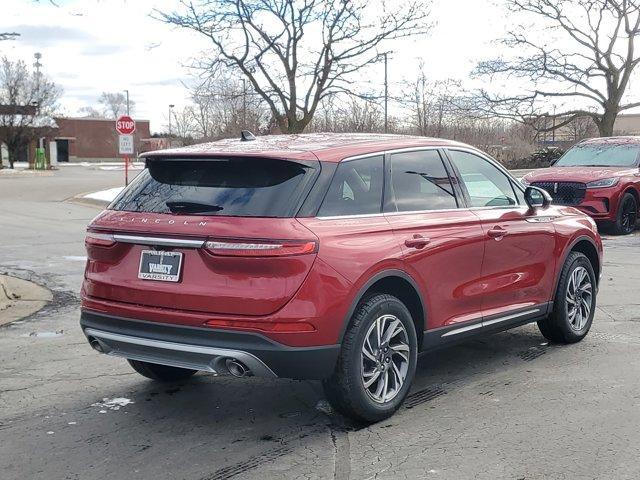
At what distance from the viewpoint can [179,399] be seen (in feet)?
16.9

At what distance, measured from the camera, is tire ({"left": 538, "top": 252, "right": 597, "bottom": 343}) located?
636 cm

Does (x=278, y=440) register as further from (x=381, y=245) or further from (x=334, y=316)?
(x=381, y=245)

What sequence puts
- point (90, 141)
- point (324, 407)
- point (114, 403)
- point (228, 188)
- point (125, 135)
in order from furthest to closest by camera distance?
point (90, 141) < point (125, 135) < point (114, 403) < point (324, 407) < point (228, 188)

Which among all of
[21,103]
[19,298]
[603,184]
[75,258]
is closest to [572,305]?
[19,298]

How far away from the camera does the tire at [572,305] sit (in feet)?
20.9

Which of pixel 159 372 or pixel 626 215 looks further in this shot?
pixel 626 215

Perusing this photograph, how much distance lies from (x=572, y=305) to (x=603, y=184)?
8586 mm

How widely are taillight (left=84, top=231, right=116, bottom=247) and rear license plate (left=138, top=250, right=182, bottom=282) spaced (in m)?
0.27

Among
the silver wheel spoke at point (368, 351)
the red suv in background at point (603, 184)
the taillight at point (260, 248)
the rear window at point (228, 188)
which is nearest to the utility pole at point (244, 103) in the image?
the red suv in background at point (603, 184)

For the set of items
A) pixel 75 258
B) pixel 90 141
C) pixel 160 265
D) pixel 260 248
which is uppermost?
pixel 90 141

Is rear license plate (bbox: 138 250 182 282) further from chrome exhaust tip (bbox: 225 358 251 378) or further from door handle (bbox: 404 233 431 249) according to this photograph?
door handle (bbox: 404 233 431 249)

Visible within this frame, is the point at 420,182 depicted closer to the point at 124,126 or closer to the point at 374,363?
the point at 374,363

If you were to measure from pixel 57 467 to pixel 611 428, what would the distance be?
3182 mm

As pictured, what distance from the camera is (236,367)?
→ 414 centimetres
